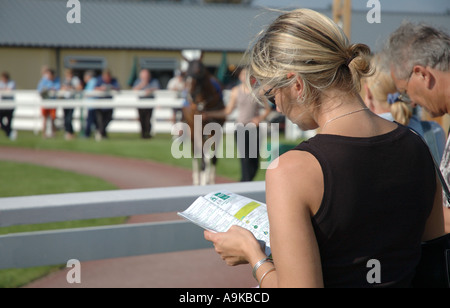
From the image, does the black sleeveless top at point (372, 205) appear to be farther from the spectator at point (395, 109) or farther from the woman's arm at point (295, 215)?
the spectator at point (395, 109)

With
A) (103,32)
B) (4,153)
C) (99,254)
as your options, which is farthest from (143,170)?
(103,32)

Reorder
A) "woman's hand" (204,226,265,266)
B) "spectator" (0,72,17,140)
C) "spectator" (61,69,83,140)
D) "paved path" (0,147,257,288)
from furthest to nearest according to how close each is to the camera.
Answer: "spectator" (0,72,17,140)
"spectator" (61,69,83,140)
"paved path" (0,147,257,288)
"woman's hand" (204,226,265,266)

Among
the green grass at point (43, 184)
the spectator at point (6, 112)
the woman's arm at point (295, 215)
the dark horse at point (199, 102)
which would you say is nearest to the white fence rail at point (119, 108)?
the spectator at point (6, 112)

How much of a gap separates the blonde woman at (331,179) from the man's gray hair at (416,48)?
2.43 feet

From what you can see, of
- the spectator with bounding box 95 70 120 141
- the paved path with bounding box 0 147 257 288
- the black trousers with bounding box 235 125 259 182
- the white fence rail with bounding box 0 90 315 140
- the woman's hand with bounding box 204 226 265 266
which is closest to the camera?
the woman's hand with bounding box 204 226 265 266

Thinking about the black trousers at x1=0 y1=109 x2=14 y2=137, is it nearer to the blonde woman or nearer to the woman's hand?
the woman's hand

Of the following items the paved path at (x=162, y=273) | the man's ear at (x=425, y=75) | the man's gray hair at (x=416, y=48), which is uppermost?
the man's gray hair at (x=416, y=48)

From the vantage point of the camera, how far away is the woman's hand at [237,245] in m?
1.58

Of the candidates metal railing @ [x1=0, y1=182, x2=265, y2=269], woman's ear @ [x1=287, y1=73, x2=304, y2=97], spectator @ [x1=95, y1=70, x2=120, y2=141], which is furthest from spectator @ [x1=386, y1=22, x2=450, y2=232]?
spectator @ [x1=95, y1=70, x2=120, y2=141]

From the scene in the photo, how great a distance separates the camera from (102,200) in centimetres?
267

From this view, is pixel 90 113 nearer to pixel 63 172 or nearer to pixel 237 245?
pixel 63 172

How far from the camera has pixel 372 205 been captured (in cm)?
144

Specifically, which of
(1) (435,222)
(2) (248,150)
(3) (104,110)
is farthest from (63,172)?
(1) (435,222)

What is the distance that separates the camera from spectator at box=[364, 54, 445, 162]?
306 cm
